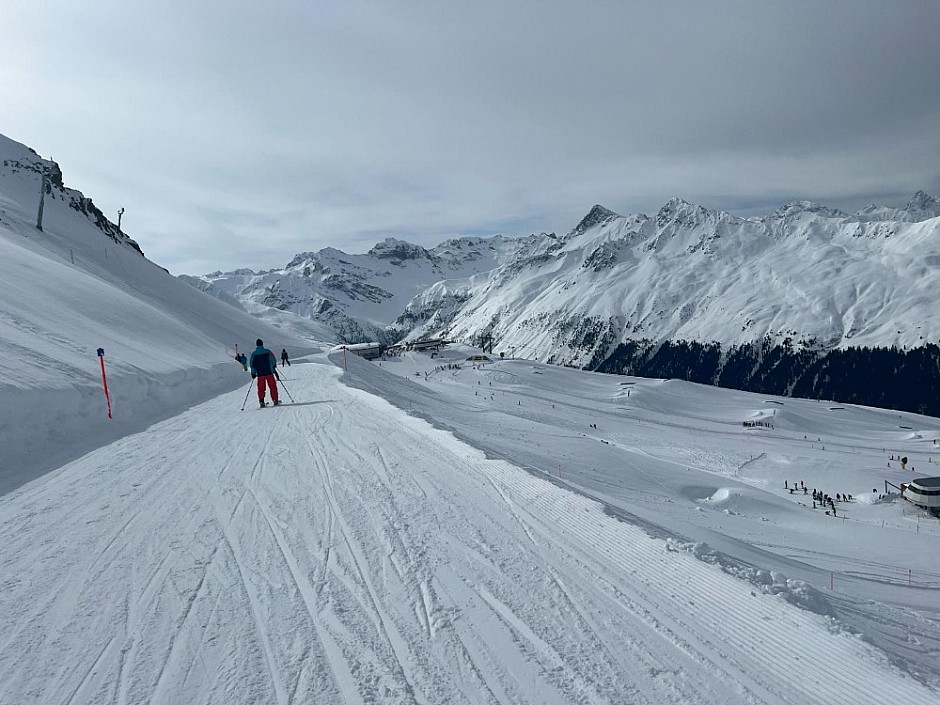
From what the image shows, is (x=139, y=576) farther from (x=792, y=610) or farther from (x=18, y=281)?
(x=18, y=281)

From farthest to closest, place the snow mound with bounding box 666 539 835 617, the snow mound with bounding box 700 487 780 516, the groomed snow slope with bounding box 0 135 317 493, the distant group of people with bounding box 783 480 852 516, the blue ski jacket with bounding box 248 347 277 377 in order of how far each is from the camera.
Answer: the distant group of people with bounding box 783 480 852 516 → the snow mound with bounding box 700 487 780 516 → the blue ski jacket with bounding box 248 347 277 377 → the groomed snow slope with bounding box 0 135 317 493 → the snow mound with bounding box 666 539 835 617

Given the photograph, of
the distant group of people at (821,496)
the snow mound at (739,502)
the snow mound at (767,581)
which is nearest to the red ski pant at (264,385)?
the snow mound at (767,581)

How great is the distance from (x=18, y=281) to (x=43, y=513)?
23.4 meters

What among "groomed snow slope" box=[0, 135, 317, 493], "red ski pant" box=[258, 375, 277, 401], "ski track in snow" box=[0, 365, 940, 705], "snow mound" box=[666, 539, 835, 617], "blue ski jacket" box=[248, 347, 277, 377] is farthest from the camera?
"blue ski jacket" box=[248, 347, 277, 377]

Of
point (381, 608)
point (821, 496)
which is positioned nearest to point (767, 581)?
point (381, 608)

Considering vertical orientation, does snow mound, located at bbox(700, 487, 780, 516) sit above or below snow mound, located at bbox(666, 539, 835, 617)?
below

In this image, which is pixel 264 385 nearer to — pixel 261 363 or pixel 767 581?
pixel 261 363

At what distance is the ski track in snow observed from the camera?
3602 mm

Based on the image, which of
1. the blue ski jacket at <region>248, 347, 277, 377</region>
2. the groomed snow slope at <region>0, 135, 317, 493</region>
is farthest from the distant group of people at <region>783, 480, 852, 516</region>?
the groomed snow slope at <region>0, 135, 317, 493</region>

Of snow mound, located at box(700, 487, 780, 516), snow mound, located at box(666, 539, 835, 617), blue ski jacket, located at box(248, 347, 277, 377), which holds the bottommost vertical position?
snow mound, located at box(700, 487, 780, 516)

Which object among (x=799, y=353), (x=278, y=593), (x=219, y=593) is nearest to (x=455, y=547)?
(x=278, y=593)

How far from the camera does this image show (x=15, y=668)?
367 cm

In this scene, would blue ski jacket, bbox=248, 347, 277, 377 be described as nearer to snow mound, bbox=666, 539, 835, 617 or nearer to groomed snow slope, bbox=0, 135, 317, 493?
groomed snow slope, bbox=0, 135, 317, 493

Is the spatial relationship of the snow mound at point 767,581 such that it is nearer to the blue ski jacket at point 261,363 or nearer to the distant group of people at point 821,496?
the blue ski jacket at point 261,363
